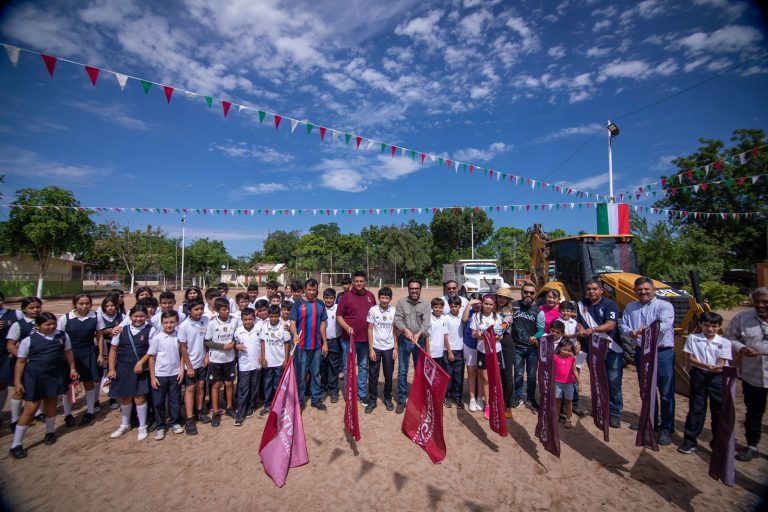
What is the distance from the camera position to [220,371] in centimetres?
494

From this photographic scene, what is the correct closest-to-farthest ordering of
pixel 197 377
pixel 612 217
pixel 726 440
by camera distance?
pixel 726 440 → pixel 197 377 → pixel 612 217

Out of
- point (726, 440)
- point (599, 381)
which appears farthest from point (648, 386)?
point (726, 440)

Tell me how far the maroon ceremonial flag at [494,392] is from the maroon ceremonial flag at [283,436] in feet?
7.40

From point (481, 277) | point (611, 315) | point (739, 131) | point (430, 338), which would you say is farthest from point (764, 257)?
point (430, 338)

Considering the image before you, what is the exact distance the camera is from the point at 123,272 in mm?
38406

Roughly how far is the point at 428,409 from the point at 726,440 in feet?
9.12

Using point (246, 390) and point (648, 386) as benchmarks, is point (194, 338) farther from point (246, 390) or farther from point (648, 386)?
point (648, 386)

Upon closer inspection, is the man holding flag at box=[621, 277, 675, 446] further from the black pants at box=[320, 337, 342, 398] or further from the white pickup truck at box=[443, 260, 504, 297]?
the white pickup truck at box=[443, 260, 504, 297]

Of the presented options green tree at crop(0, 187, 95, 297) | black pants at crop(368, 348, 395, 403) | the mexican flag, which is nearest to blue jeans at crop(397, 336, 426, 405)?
black pants at crop(368, 348, 395, 403)

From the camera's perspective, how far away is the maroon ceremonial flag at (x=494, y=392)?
4176 mm

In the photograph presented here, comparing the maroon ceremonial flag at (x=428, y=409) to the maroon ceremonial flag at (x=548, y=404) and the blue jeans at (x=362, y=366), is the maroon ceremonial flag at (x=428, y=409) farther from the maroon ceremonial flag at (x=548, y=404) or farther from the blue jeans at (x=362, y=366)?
the blue jeans at (x=362, y=366)

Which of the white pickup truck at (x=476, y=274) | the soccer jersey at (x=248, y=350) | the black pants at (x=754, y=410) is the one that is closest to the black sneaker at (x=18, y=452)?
the soccer jersey at (x=248, y=350)

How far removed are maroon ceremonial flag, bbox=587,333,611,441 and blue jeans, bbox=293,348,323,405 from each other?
3760 mm

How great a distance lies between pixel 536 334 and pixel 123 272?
45544mm
